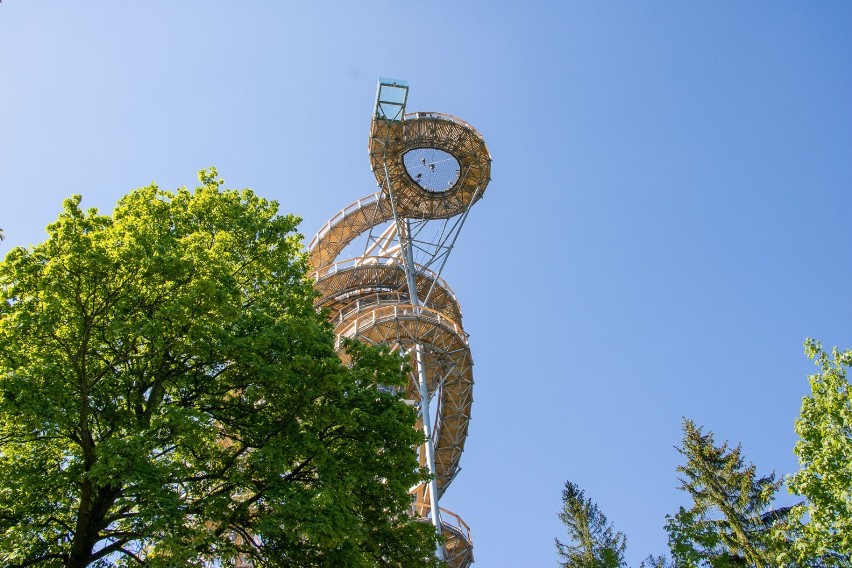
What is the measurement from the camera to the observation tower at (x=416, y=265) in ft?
80.8

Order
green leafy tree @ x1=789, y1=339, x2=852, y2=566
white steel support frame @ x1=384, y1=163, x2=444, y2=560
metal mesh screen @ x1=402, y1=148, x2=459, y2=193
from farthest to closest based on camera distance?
1. metal mesh screen @ x1=402, y1=148, x2=459, y2=193
2. white steel support frame @ x1=384, y1=163, x2=444, y2=560
3. green leafy tree @ x1=789, y1=339, x2=852, y2=566

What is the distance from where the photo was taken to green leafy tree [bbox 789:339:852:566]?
41.6 feet

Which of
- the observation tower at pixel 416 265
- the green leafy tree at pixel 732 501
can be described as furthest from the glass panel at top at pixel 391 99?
the green leafy tree at pixel 732 501

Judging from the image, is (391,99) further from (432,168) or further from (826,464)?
(826,464)

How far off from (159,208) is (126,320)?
8.70ft

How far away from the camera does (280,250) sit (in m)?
13.4

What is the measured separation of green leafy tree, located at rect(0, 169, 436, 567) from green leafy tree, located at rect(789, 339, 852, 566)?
7.78m

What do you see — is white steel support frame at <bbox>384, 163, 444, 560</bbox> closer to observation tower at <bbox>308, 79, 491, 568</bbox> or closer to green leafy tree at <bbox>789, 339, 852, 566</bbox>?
observation tower at <bbox>308, 79, 491, 568</bbox>

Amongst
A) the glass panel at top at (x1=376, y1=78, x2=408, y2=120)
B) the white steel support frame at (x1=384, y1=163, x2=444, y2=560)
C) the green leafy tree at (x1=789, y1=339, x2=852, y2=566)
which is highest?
the glass panel at top at (x1=376, y1=78, x2=408, y2=120)

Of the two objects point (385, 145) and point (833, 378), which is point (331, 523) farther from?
point (385, 145)

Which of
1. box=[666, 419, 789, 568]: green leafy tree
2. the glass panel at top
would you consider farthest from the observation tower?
box=[666, 419, 789, 568]: green leafy tree

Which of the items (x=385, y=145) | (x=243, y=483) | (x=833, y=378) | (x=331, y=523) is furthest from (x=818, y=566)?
(x=385, y=145)

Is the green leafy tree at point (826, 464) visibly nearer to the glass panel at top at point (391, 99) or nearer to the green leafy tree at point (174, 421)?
the green leafy tree at point (174, 421)

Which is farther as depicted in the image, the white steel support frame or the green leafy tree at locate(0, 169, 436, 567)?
the white steel support frame
